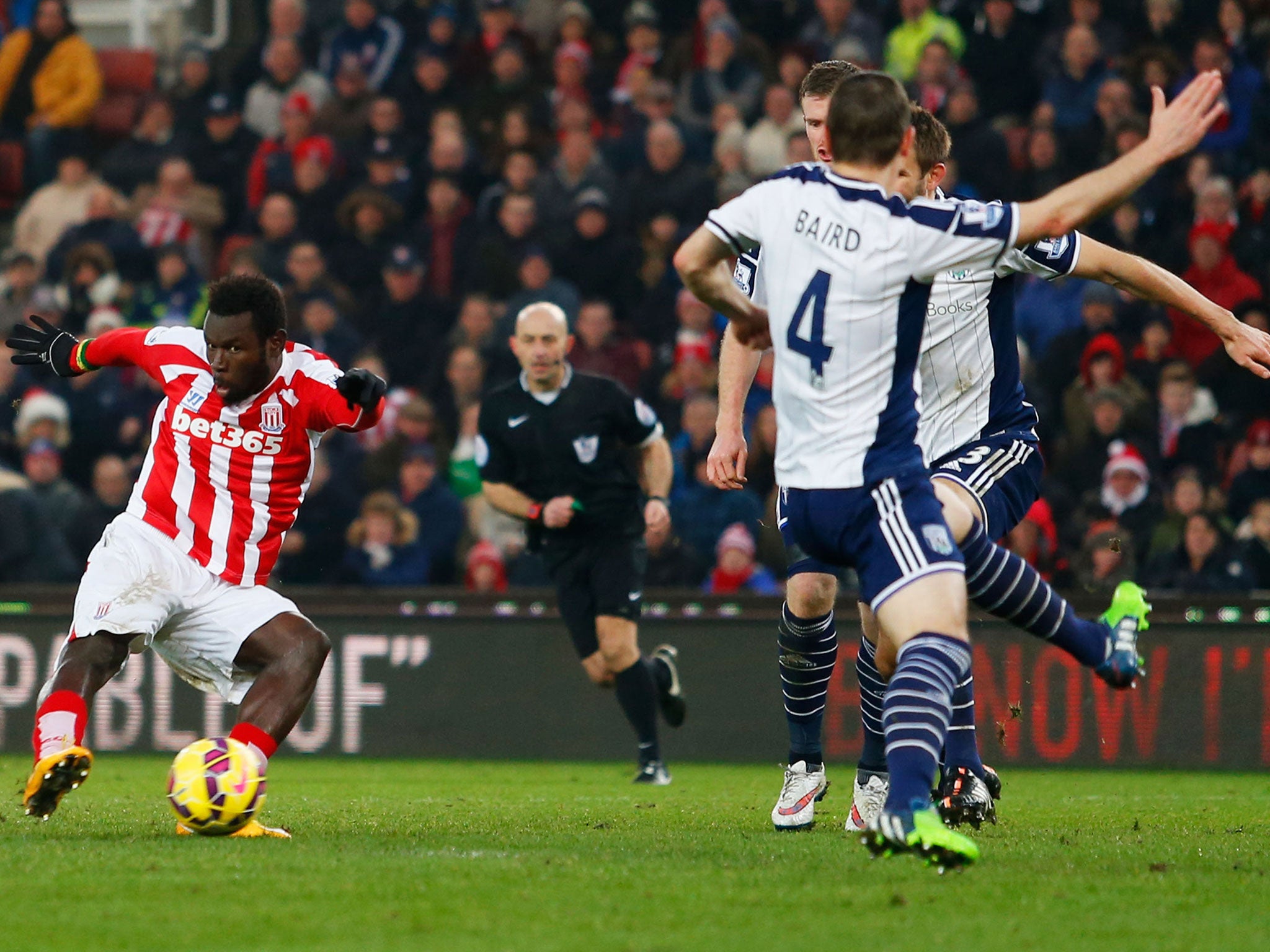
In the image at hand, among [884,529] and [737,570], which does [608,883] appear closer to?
[884,529]

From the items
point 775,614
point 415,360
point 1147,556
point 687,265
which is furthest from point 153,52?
point 687,265

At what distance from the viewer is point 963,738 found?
6727mm

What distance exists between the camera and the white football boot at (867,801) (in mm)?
6559

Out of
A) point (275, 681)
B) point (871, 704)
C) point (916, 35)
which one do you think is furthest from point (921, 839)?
point (916, 35)

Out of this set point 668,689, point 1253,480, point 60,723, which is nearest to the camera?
point 60,723

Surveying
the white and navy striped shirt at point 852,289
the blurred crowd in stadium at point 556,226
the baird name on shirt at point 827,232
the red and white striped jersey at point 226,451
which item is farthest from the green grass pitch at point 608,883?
the blurred crowd in stadium at point 556,226

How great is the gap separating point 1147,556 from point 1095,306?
2101 millimetres

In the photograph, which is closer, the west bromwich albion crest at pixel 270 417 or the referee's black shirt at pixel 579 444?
the west bromwich albion crest at pixel 270 417

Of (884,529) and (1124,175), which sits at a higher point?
(1124,175)

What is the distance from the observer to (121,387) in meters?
A: 14.8

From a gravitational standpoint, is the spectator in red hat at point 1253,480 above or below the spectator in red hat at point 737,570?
above

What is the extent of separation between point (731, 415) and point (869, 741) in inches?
53.1

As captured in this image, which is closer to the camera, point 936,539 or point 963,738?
point 936,539

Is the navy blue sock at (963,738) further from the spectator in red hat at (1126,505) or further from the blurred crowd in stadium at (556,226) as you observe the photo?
the spectator in red hat at (1126,505)
